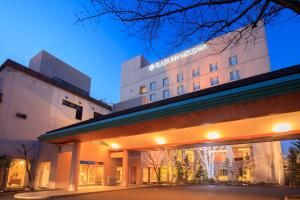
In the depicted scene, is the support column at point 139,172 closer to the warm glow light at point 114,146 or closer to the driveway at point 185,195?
the warm glow light at point 114,146

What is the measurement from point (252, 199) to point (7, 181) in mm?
18260

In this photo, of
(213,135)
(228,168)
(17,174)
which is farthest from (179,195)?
(228,168)

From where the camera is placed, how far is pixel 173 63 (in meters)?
46.3

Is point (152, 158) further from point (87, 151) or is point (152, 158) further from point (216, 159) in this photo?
point (216, 159)

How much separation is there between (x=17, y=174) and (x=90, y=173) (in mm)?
6715

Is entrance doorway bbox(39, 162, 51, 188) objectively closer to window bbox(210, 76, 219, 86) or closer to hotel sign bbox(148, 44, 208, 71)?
window bbox(210, 76, 219, 86)

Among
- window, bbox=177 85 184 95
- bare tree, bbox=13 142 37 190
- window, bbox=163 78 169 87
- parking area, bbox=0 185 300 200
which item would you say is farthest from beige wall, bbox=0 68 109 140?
window, bbox=163 78 169 87

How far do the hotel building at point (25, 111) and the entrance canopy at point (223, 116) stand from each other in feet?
13.1

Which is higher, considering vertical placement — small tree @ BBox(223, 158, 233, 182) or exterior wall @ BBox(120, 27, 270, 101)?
exterior wall @ BBox(120, 27, 270, 101)

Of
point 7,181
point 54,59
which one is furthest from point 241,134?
point 54,59

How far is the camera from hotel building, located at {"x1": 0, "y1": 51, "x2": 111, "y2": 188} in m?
20.0

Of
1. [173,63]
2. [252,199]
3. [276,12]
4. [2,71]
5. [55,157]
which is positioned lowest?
[252,199]

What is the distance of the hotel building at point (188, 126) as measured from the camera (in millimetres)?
9414

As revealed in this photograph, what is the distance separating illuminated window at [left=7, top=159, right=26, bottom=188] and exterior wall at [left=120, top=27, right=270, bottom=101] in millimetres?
24250
